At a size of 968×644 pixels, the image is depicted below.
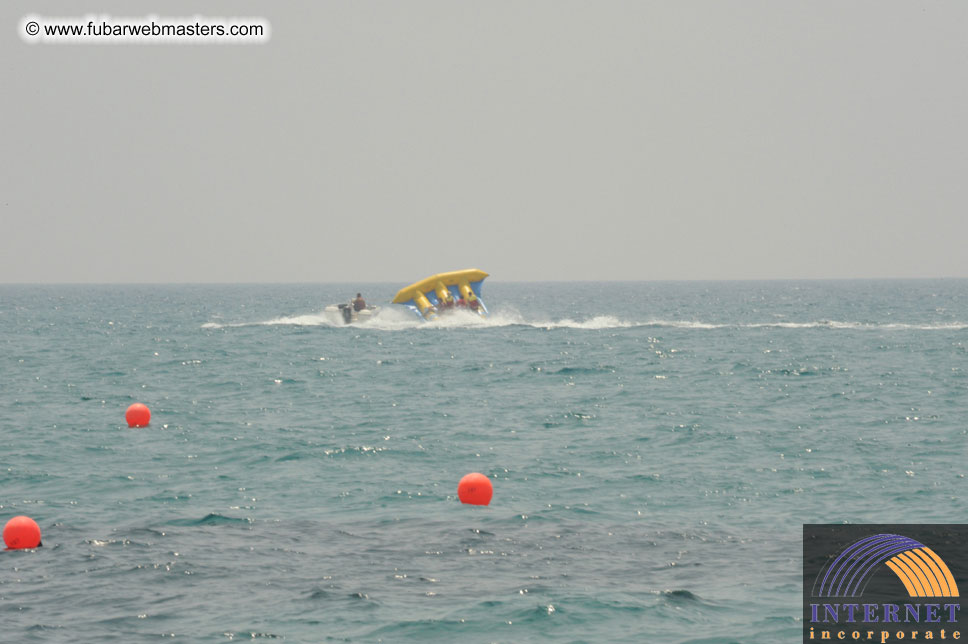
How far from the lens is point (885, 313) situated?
8962 centimetres

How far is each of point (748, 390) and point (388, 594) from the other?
908 inches

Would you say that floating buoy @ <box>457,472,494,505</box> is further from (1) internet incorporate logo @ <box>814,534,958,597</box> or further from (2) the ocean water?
Answer: (1) internet incorporate logo @ <box>814,534,958,597</box>

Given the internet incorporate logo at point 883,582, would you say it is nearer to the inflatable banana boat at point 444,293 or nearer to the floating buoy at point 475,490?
the floating buoy at point 475,490

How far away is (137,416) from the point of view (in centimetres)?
2595

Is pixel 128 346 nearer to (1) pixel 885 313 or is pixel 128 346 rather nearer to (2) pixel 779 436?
(2) pixel 779 436

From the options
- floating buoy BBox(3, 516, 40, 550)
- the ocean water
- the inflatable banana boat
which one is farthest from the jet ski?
floating buoy BBox(3, 516, 40, 550)

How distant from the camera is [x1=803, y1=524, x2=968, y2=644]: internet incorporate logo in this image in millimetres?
11445

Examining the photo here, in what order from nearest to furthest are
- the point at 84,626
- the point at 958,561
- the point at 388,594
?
the point at 84,626
the point at 388,594
the point at 958,561

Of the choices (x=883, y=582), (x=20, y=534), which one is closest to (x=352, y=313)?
(x=20, y=534)

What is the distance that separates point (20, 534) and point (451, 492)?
7.16 m

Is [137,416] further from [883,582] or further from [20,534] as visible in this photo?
[883,582]

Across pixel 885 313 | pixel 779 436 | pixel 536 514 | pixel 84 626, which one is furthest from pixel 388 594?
pixel 885 313

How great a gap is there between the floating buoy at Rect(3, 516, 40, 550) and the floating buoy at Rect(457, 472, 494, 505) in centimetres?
662

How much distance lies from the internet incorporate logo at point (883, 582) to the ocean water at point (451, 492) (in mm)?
322
